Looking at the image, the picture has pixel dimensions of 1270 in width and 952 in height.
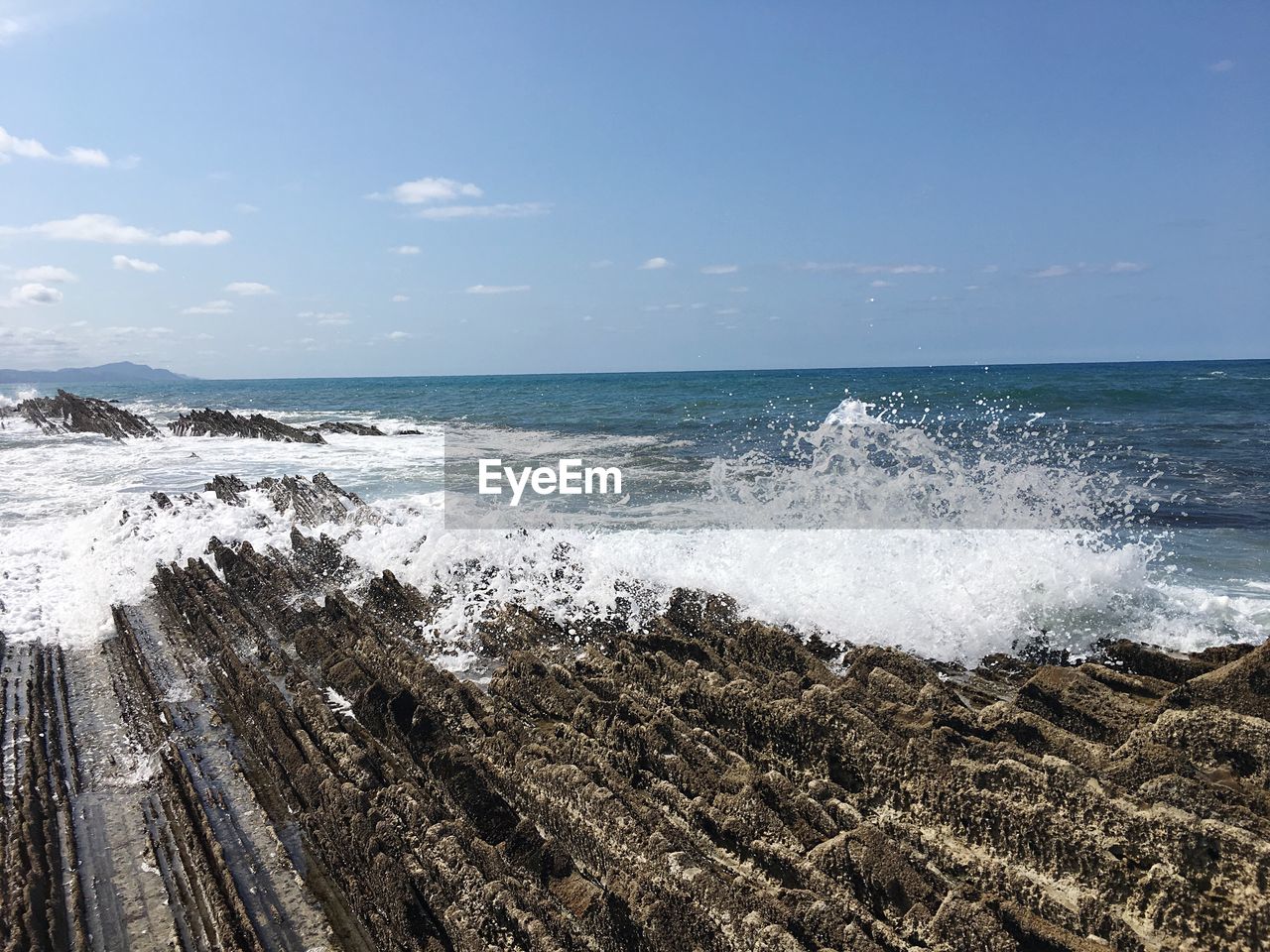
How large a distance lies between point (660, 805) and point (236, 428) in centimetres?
2936

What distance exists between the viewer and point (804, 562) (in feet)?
25.9

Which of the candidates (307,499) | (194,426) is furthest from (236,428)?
(307,499)

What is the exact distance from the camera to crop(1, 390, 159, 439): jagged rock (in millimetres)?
29203

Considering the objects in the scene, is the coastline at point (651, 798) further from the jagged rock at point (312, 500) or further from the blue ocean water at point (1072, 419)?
the blue ocean water at point (1072, 419)

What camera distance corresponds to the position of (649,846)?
11.9 feet

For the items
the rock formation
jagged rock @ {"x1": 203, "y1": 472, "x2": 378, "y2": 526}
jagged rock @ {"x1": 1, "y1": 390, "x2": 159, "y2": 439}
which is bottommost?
jagged rock @ {"x1": 203, "y1": 472, "x2": 378, "y2": 526}

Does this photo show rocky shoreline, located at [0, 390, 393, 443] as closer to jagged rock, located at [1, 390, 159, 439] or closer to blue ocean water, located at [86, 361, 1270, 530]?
jagged rock, located at [1, 390, 159, 439]

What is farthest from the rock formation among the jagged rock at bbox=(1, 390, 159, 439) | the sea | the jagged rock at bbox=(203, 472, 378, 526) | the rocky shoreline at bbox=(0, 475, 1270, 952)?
the rocky shoreline at bbox=(0, 475, 1270, 952)

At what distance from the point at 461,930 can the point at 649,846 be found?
3.05 feet

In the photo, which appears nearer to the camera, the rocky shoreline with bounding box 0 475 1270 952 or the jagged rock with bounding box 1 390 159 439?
the rocky shoreline with bounding box 0 475 1270 952

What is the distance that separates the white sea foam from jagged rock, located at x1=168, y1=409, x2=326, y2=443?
14.3 meters

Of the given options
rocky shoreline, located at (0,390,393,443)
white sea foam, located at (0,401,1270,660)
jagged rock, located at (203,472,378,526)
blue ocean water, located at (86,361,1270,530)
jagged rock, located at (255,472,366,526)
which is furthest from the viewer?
rocky shoreline, located at (0,390,393,443)

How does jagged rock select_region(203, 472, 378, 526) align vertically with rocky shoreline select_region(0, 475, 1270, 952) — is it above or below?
above

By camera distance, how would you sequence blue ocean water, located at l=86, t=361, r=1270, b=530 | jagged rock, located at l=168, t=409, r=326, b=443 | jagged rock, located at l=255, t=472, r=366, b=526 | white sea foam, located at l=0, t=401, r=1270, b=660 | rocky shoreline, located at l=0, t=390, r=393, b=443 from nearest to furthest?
white sea foam, located at l=0, t=401, r=1270, b=660
jagged rock, located at l=255, t=472, r=366, b=526
blue ocean water, located at l=86, t=361, r=1270, b=530
jagged rock, located at l=168, t=409, r=326, b=443
rocky shoreline, located at l=0, t=390, r=393, b=443
